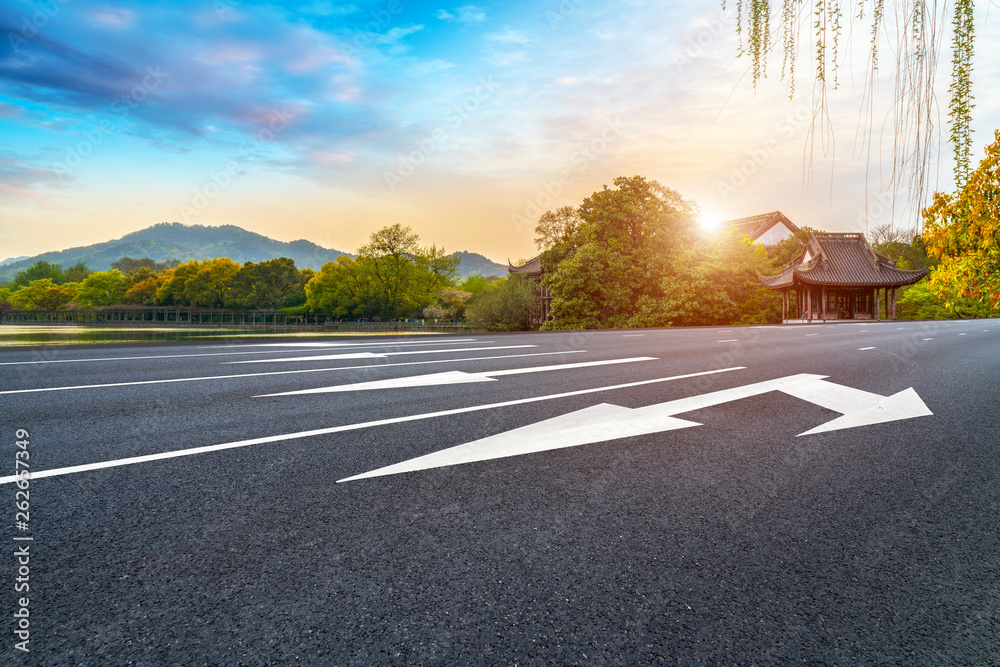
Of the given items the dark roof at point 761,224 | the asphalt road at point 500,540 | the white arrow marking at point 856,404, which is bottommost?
the white arrow marking at point 856,404

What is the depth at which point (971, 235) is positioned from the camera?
25.2 feet

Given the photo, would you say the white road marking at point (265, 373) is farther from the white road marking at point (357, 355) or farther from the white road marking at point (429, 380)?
the white road marking at point (429, 380)

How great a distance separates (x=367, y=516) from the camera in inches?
93.3

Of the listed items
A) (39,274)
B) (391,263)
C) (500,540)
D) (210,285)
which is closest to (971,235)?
(500,540)

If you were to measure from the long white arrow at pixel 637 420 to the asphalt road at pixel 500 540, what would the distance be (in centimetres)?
7

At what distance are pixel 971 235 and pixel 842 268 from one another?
41233 mm

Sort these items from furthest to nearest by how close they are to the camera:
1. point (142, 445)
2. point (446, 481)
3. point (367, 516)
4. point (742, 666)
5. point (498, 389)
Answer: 1. point (498, 389)
2. point (142, 445)
3. point (446, 481)
4. point (367, 516)
5. point (742, 666)

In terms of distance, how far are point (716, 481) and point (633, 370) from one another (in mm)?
4792

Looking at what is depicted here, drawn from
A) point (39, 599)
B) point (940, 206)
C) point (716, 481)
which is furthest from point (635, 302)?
point (39, 599)

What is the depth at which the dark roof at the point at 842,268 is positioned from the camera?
→ 3950 cm

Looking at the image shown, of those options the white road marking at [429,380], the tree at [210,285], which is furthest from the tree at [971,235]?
the tree at [210,285]

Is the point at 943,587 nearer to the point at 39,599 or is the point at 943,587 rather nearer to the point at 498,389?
the point at 39,599

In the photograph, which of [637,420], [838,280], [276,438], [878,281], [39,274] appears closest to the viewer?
[276,438]

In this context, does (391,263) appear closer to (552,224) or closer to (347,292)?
(347,292)
